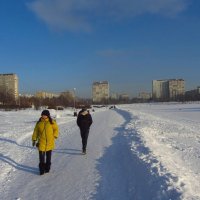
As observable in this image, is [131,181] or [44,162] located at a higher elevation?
[44,162]

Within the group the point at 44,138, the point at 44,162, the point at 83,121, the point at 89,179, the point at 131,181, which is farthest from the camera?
the point at 83,121

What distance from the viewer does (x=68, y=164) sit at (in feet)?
34.2

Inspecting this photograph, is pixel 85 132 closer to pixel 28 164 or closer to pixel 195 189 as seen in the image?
pixel 28 164

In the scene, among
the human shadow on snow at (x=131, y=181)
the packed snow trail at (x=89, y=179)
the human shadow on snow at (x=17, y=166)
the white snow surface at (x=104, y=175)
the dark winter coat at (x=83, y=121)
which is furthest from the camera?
the dark winter coat at (x=83, y=121)

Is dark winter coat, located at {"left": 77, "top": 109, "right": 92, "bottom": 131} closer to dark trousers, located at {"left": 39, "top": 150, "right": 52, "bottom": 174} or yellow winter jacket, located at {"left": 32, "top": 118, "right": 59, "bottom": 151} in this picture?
yellow winter jacket, located at {"left": 32, "top": 118, "right": 59, "bottom": 151}

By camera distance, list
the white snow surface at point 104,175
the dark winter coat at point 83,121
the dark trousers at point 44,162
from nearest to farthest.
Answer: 1. the white snow surface at point 104,175
2. the dark trousers at point 44,162
3. the dark winter coat at point 83,121

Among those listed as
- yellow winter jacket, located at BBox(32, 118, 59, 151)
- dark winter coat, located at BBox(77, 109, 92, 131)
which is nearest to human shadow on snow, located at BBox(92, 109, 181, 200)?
yellow winter jacket, located at BBox(32, 118, 59, 151)

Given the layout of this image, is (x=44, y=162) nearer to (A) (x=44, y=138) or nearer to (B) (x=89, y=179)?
(A) (x=44, y=138)

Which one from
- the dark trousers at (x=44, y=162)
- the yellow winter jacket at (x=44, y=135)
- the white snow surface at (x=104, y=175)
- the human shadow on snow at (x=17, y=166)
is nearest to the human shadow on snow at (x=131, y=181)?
the white snow surface at (x=104, y=175)

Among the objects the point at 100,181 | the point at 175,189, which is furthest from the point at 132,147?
A: the point at 175,189

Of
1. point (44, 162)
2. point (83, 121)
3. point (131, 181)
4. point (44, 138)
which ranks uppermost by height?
point (83, 121)

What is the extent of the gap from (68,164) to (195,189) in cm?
473

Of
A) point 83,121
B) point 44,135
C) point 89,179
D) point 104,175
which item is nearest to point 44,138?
point 44,135

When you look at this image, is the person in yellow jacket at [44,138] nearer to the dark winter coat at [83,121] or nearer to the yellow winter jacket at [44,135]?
the yellow winter jacket at [44,135]
